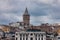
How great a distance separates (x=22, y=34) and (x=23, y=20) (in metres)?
55.4

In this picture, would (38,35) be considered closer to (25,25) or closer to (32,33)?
(32,33)

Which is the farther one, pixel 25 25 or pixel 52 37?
pixel 25 25

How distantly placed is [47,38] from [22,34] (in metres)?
6.36

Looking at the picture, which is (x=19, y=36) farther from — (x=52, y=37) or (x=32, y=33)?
(x=52, y=37)

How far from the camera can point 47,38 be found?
76.3m

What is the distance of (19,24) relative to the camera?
134 metres

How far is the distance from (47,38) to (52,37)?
11.4 ft

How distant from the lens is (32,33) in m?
75.5

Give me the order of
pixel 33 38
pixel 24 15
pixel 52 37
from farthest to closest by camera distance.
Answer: pixel 24 15 → pixel 52 37 → pixel 33 38

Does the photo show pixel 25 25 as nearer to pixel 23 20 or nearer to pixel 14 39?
pixel 23 20

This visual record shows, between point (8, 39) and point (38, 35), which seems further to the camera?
point (8, 39)

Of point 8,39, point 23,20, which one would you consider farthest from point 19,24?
Result: point 8,39

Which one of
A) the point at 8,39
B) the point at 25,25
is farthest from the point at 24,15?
the point at 8,39

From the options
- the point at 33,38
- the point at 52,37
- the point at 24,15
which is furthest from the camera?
the point at 24,15
